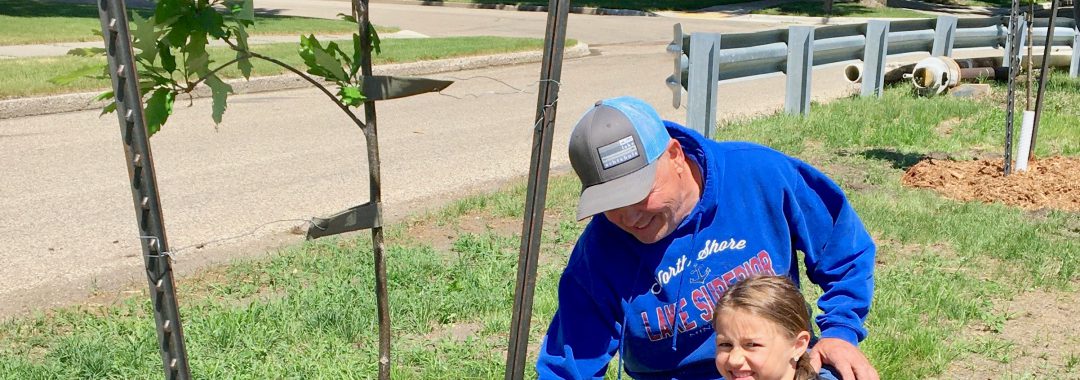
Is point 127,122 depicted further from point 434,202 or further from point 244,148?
point 244,148

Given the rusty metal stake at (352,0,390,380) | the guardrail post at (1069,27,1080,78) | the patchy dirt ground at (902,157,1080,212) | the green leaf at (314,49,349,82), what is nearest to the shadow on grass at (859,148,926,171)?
the patchy dirt ground at (902,157,1080,212)

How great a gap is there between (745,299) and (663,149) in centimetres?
36

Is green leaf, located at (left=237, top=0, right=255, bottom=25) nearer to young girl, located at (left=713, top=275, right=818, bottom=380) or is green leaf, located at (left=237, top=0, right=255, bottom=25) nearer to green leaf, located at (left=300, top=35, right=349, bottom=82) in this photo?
green leaf, located at (left=300, top=35, right=349, bottom=82)

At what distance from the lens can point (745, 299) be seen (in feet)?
7.84

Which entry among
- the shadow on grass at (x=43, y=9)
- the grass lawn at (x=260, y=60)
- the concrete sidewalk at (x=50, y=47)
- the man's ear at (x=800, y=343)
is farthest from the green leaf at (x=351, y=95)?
the shadow on grass at (x=43, y=9)

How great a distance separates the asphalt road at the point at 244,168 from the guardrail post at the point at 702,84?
109cm

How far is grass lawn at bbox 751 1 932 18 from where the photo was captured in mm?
29656

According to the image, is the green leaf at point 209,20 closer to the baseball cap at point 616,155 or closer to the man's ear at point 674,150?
the baseball cap at point 616,155

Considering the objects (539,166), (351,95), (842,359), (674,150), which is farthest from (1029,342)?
(351,95)

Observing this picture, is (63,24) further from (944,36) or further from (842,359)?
(842,359)

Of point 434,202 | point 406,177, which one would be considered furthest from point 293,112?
point 434,202

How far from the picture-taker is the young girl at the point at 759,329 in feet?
7.80

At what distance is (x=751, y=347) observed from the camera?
2383mm

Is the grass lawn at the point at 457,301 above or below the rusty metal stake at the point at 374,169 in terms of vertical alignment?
below
